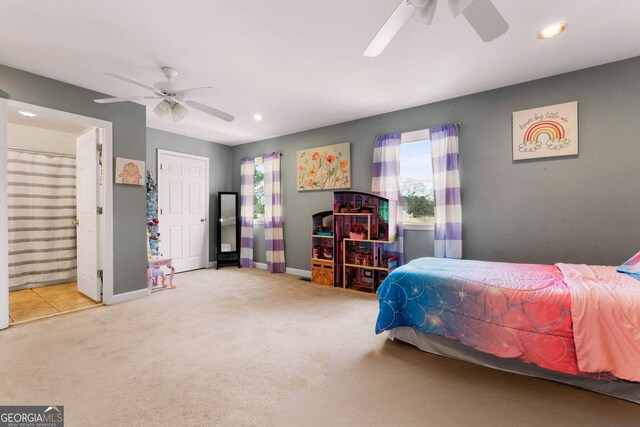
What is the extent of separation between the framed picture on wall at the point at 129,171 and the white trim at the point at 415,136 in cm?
359

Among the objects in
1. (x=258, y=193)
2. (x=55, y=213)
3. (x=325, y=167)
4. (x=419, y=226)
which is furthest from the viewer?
(x=258, y=193)

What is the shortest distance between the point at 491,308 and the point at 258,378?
1.70 meters

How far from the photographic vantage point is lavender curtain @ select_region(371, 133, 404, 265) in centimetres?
386

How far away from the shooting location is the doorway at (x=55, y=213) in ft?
11.2

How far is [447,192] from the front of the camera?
346 centimetres

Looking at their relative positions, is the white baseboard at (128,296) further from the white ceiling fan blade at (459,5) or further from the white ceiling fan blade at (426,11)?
the white ceiling fan blade at (459,5)

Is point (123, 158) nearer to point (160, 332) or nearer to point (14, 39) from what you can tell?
point (14, 39)

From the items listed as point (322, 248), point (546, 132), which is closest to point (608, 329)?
point (546, 132)

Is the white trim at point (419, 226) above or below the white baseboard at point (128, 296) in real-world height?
above

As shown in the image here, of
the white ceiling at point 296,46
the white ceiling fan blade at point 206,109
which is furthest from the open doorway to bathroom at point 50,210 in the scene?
the white ceiling fan blade at point 206,109

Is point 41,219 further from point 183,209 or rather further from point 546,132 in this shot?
point 546,132

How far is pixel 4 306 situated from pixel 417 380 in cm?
381

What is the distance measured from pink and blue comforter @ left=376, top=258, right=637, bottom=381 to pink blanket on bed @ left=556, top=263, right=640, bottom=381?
0.05 meters

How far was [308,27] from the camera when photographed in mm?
2154
